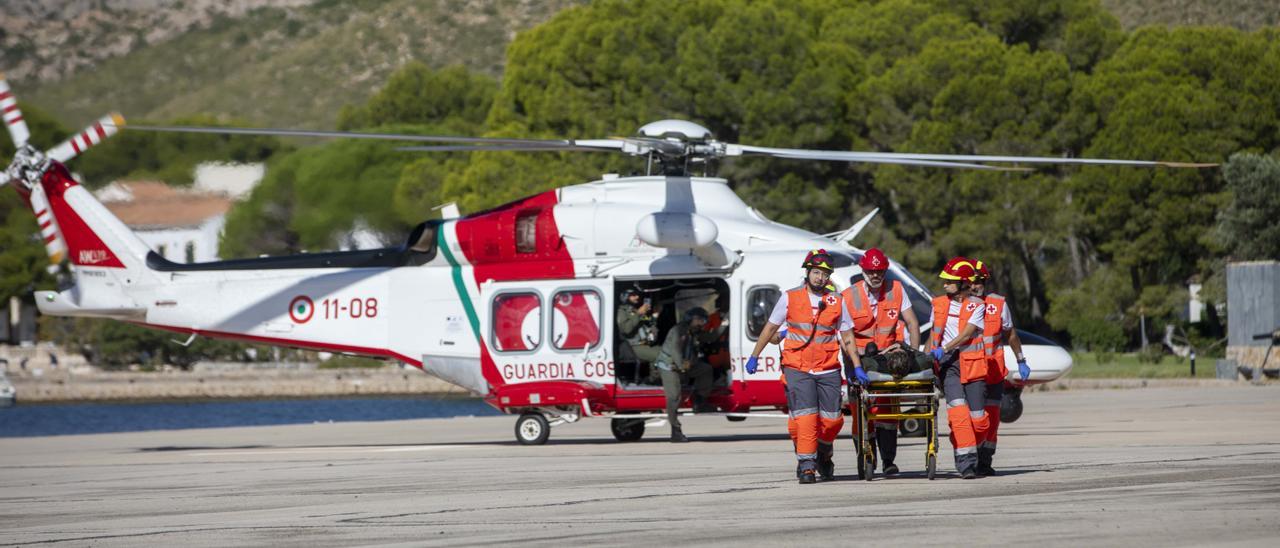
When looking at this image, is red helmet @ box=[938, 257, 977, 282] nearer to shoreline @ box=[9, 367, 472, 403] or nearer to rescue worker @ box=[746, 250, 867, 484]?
rescue worker @ box=[746, 250, 867, 484]

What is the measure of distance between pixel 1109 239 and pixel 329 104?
244ft

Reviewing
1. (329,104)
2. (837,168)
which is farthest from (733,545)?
(329,104)

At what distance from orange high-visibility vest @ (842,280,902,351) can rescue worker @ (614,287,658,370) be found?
5.99 m

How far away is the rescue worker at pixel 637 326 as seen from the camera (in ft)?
62.3

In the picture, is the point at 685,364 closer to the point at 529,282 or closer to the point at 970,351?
the point at 529,282

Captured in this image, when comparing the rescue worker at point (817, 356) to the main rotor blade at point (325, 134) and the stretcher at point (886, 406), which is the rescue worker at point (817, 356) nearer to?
the stretcher at point (886, 406)

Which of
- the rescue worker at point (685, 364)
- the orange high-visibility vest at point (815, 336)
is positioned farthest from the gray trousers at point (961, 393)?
the rescue worker at point (685, 364)

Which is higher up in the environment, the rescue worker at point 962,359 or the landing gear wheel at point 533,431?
the rescue worker at point 962,359

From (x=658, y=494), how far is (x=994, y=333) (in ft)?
9.42

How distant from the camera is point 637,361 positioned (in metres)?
19.2

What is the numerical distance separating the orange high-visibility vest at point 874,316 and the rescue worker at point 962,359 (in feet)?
1.34

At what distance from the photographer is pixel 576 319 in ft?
63.3

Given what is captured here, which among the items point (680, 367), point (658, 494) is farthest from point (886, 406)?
point (680, 367)

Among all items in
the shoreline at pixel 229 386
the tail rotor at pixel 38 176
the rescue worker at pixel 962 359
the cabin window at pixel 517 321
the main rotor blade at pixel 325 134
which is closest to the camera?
the rescue worker at pixel 962 359
